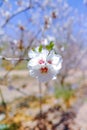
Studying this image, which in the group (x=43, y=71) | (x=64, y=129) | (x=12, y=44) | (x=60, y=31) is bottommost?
(x=43, y=71)

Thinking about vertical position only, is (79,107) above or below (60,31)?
below

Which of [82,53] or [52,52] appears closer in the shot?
[52,52]

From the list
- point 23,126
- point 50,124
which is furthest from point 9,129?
point 50,124

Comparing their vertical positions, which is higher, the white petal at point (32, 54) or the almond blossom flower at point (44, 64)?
the white petal at point (32, 54)

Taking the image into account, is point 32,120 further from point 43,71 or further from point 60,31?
point 60,31

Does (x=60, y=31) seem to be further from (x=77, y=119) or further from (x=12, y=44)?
(x=77, y=119)

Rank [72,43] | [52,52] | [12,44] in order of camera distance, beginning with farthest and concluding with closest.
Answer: [72,43] < [12,44] < [52,52]

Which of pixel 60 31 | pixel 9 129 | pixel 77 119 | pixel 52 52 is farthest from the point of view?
pixel 60 31

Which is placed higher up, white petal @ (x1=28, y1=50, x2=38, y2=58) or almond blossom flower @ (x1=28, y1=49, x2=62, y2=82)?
white petal @ (x1=28, y1=50, x2=38, y2=58)
